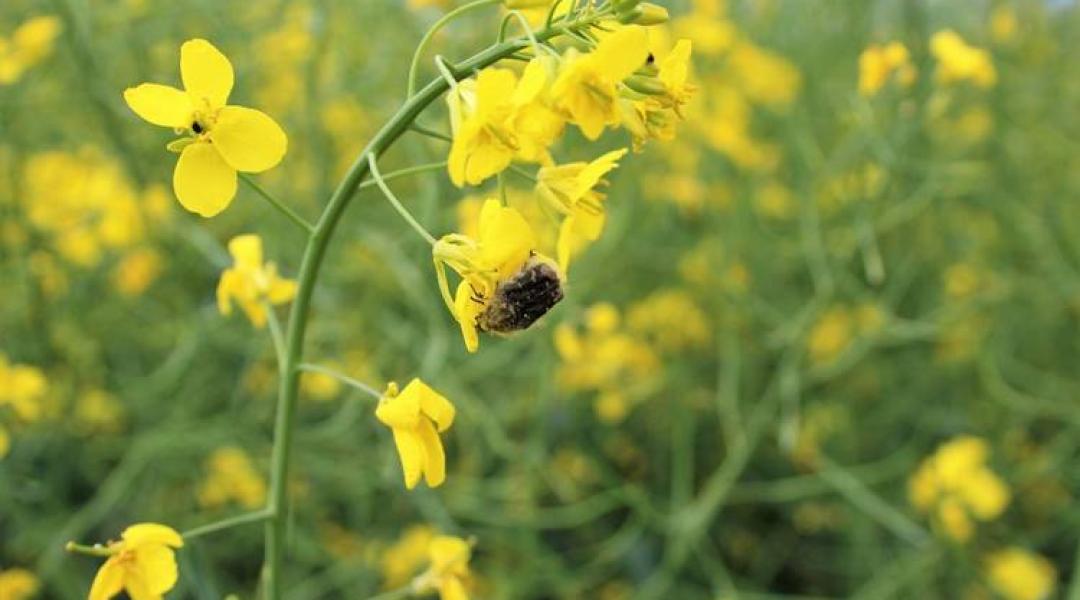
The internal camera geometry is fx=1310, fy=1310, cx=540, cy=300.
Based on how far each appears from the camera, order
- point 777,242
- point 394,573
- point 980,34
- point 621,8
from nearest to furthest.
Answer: point 621,8 → point 394,573 → point 777,242 → point 980,34

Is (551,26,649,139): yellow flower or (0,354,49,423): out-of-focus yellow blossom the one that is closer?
(551,26,649,139): yellow flower

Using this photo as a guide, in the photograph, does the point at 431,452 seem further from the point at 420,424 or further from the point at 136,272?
the point at 136,272

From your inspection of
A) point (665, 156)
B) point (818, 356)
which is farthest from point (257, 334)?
point (818, 356)

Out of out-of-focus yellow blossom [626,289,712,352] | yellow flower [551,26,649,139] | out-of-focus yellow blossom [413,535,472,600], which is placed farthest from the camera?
out-of-focus yellow blossom [626,289,712,352]

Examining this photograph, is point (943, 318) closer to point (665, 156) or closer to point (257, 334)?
point (665, 156)

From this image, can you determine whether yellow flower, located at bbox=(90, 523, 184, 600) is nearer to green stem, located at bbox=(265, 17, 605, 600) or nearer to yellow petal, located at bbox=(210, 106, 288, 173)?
green stem, located at bbox=(265, 17, 605, 600)

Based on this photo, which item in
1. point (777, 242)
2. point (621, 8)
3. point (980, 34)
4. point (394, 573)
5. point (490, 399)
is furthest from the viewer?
point (980, 34)

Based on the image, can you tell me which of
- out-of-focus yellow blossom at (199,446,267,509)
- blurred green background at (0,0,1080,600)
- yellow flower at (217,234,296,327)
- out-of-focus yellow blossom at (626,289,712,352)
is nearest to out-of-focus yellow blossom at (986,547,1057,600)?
blurred green background at (0,0,1080,600)
